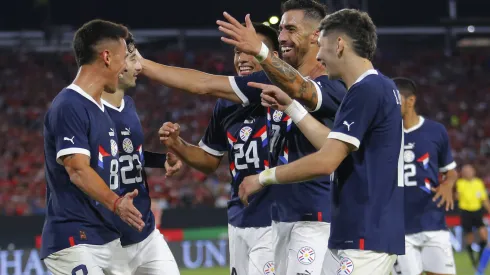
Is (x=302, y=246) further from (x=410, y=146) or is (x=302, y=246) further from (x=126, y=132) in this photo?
(x=410, y=146)

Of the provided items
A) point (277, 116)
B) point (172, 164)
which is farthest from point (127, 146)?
point (277, 116)

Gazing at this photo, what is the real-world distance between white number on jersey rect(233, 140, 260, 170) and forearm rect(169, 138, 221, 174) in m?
0.41

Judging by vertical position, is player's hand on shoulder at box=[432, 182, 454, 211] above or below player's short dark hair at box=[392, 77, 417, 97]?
below

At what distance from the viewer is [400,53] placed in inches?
1396

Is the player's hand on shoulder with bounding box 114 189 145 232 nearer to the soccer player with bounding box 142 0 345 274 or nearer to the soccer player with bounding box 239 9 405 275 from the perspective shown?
the soccer player with bounding box 239 9 405 275

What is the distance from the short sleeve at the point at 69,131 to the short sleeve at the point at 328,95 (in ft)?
5.52

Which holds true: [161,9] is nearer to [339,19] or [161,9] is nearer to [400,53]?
[400,53]

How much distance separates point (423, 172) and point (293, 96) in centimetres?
486

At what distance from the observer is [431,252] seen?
33.4ft

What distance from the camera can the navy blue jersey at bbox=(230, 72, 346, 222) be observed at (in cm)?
611

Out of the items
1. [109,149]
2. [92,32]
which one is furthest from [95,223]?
[92,32]

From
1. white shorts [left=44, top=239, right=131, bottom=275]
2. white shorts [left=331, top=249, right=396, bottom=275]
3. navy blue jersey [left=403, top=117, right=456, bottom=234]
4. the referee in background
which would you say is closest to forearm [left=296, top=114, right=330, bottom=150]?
white shorts [left=331, top=249, right=396, bottom=275]

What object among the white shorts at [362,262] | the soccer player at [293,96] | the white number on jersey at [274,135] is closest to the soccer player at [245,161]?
the soccer player at [293,96]

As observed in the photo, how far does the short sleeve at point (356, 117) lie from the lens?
5.00 metres
